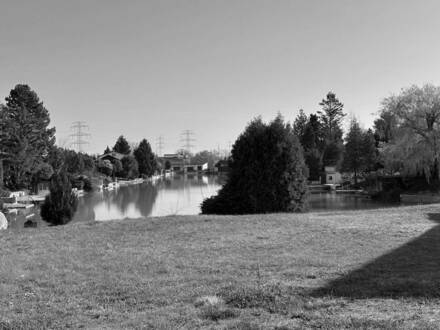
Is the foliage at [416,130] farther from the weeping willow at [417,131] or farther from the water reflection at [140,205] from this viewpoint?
the water reflection at [140,205]

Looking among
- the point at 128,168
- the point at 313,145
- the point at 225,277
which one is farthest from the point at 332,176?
the point at 225,277

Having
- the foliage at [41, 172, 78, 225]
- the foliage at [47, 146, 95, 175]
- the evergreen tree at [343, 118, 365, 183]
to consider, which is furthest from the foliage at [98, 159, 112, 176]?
the foliage at [41, 172, 78, 225]

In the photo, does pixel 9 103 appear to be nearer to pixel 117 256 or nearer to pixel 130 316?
pixel 117 256

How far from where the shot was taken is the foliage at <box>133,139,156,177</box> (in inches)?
3671

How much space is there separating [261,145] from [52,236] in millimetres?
8793

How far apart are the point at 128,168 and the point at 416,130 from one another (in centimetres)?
5901

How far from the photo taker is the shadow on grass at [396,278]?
5.28 metres

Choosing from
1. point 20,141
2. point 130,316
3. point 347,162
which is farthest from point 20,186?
point 130,316

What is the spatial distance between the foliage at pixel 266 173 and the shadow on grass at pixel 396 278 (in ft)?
28.1

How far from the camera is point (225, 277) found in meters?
6.27

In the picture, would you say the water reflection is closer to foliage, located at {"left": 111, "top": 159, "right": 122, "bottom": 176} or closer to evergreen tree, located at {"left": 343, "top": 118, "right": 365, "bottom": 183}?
evergreen tree, located at {"left": 343, "top": 118, "right": 365, "bottom": 183}

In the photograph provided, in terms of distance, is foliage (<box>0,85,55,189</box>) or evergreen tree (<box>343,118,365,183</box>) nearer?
foliage (<box>0,85,55,189</box>)

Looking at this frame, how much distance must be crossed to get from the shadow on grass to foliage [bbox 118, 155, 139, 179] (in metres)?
76.6

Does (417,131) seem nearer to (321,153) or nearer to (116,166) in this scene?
(321,153)
